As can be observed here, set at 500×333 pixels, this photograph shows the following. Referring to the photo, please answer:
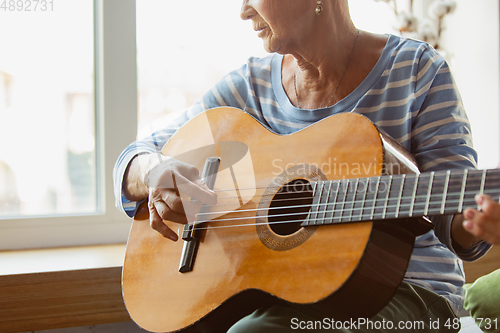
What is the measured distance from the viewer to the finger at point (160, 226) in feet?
2.93

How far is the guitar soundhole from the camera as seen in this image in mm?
767

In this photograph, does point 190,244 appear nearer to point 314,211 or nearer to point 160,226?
point 160,226

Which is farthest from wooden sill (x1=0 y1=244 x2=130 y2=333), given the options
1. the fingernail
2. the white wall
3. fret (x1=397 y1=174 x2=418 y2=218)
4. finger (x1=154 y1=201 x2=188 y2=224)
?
the white wall

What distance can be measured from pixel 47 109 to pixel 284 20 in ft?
3.21

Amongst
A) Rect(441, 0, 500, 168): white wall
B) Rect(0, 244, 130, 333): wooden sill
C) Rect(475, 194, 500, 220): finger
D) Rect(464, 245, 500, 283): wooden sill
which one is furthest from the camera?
Rect(441, 0, 500, 168): white wall

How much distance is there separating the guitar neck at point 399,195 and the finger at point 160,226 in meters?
0.33

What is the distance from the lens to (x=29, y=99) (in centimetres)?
145

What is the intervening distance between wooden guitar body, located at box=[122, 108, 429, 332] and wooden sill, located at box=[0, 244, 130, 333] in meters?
0.28

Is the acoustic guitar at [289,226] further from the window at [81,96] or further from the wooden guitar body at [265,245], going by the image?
the window at [81,96]

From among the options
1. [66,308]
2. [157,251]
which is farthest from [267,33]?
[66,308]

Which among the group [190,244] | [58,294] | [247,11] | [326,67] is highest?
[247,11]

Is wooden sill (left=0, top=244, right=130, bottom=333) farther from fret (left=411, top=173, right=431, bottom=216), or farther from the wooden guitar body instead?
fret (left=411, top=173, right=431, bottom=216)

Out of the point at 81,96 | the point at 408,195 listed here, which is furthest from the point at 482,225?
the point at 81,96

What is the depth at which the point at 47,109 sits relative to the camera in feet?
4.81
